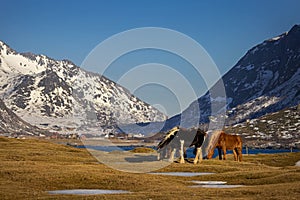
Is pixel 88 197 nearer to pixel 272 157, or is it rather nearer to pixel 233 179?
pixel 233 179

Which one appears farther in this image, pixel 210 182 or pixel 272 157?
pixel 272 157

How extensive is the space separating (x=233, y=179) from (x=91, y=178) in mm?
14515

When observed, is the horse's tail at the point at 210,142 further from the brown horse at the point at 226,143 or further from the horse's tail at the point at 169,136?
the horse's tail at the point at 169,136

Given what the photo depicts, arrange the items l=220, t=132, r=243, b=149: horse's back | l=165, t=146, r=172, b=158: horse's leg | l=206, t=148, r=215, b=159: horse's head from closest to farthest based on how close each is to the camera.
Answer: l=165, t=146, r=172, b=158: horse's leg
l=206, t=148, r=215, b=159: horse's head
l=220, t=132, r=243, b=149: horse's back

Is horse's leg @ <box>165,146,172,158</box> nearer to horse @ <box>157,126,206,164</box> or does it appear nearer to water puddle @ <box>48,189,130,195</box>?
horse @ <box>157,126,206,164</box>

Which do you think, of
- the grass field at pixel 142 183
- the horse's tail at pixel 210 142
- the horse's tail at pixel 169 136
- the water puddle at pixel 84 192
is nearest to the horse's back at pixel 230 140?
the horse's tail at pixel 210 142

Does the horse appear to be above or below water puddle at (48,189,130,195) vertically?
above

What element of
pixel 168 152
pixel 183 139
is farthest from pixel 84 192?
pixel 168 152

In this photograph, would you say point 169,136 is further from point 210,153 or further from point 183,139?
point 210,153

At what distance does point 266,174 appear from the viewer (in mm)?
49188

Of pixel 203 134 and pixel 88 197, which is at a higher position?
pixel 203 134

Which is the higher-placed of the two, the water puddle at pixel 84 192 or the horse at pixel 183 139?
the horse at pixel 183 139

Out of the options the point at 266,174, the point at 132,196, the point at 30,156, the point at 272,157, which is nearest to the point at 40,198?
the point at 132,196

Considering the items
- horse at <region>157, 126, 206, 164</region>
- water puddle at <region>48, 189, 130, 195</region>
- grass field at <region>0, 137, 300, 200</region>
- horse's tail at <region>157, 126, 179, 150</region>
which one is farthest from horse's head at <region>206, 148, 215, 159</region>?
water puddle at <region>48, 189, 130, 195</region>
